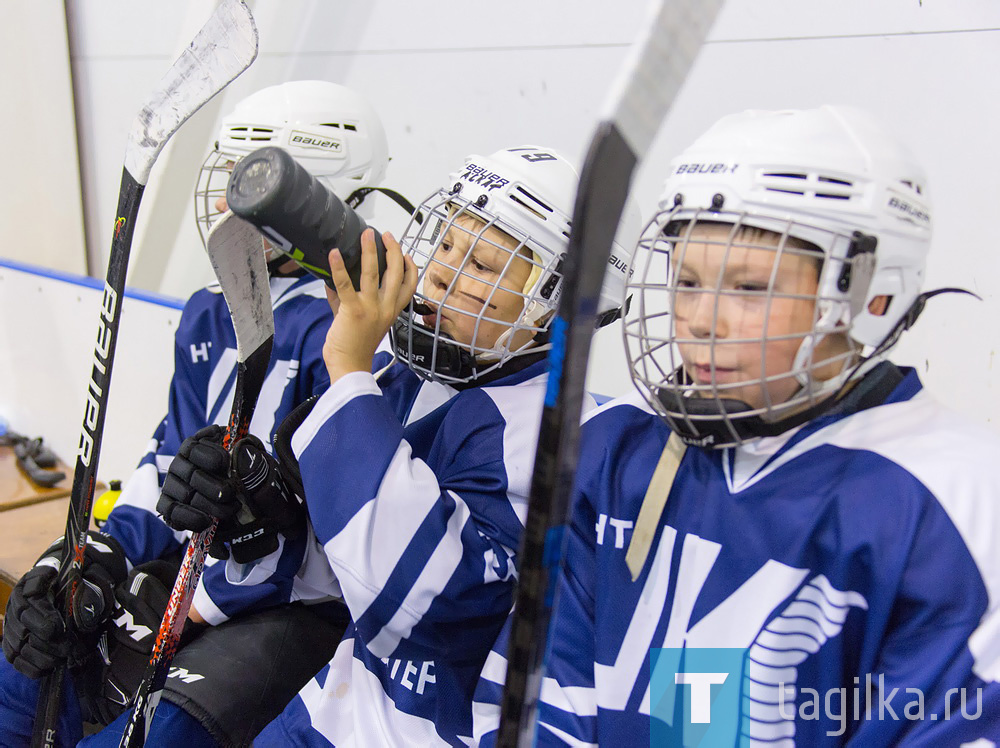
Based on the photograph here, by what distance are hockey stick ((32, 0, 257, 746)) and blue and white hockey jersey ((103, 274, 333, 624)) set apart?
204mm

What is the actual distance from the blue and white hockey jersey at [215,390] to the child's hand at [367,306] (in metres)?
0.36

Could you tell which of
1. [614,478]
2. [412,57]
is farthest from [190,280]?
[614,478]

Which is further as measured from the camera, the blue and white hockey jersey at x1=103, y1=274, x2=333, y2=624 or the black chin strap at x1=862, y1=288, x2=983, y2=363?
the blue and white hockey jersey at x1=103, y1=274, x2=333, y2=624

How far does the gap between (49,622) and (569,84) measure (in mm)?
1368

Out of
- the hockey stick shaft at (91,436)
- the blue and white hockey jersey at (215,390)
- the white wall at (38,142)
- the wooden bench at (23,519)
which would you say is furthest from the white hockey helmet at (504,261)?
the white wall at (38,142)

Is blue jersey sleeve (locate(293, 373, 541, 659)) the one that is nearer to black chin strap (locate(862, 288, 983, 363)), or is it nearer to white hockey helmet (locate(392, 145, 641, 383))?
white hockey helmet (locate(392, 145, 641, 383))

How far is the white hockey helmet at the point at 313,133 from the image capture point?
1436 mm

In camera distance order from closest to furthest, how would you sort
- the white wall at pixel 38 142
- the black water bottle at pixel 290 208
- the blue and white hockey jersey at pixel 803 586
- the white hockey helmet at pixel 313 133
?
1. the blue and white hockey jersey at pixel 803 586
2. the black water bottle at pixel 290 208
3. the white hockey helmet at pixel 313 133
4. the white wall at pixel 38 142

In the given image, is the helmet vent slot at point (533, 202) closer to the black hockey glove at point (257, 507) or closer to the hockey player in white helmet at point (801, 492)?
the hockey player in white helmet at point (801, 492)

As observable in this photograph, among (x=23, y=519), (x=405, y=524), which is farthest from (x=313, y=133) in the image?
(x=23, y=519)

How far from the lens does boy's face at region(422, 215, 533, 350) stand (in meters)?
1.02

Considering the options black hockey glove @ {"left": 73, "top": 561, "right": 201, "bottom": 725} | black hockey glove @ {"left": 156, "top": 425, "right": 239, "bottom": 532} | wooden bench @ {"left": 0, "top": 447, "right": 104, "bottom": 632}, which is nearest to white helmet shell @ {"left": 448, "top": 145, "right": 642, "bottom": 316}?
black hockey glove @ {"left": 156, "top": 425, "right": 239, "bottom": 532}

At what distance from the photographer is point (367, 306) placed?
0.92 meters

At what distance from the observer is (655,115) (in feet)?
1.43
